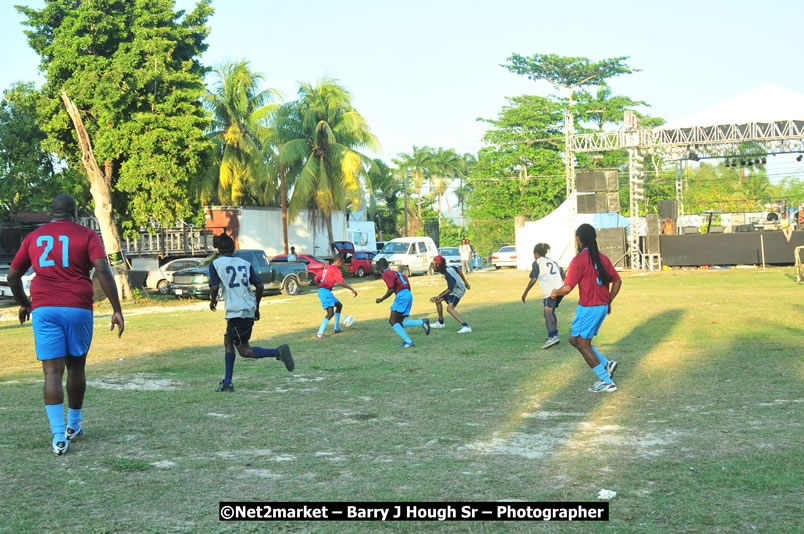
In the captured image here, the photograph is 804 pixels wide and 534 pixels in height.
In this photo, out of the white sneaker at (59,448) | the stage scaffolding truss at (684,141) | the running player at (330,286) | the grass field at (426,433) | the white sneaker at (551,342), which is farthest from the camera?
the stage scaffolding truss at (684,141)

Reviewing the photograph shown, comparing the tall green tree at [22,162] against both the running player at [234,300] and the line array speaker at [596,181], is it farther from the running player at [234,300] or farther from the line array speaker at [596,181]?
the running player at [234,300]

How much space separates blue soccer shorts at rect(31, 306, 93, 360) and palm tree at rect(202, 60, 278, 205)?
3333 centimetres

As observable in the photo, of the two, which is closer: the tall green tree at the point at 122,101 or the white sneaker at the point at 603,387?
the white sneaker at the point at 603,387

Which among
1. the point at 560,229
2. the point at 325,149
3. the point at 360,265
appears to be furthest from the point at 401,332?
the point at 325,149

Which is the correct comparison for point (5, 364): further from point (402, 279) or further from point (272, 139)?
point (272, 139)

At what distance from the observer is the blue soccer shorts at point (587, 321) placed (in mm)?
7965

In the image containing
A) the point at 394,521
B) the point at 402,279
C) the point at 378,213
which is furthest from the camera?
the point at 378,213

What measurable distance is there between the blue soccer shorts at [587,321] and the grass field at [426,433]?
2.05 ft

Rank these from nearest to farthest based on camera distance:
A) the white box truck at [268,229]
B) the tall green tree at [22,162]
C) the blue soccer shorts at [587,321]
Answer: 1. the blue soccer shorts at [587,321]
2. the tall green tree at [22,162]
3. the white box truck at [268,229]

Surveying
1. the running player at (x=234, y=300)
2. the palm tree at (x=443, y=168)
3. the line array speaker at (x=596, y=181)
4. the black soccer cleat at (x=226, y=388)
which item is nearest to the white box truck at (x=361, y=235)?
the line array speaker at (x=596, y=181)

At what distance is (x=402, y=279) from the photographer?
12.4m

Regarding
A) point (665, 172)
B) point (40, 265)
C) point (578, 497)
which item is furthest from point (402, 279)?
point (665, 172)

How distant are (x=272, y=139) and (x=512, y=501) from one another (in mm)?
38102

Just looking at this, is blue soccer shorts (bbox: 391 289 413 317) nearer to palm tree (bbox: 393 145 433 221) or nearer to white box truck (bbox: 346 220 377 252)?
white box truck (bbox: 346 220 377 252)
